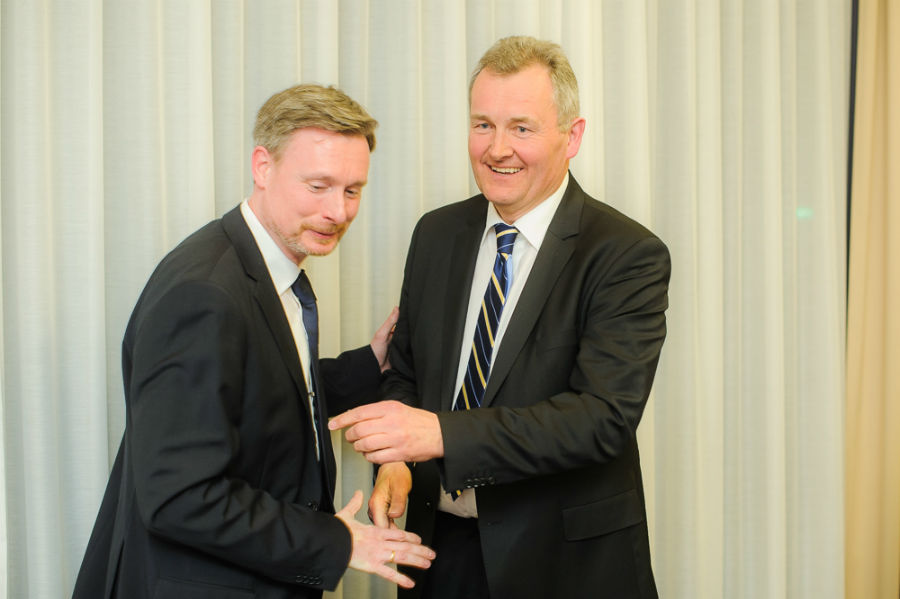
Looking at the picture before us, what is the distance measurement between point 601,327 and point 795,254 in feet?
4.95

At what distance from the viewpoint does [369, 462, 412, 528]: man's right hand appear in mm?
1854

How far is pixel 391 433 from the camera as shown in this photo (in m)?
1.62

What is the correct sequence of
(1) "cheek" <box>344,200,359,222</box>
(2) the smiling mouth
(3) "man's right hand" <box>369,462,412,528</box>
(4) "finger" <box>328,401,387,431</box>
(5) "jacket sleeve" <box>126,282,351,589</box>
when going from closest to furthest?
(5) "jacket sleeve" <box>126,282,351,589</box>, (4) "finger" <box>328,401,387,431</box>, (1) "cheek" <box>344,200,359,222</box>, (3) "man's right hand" <box>369,462,412,528</box>, (2) the smiling mouth

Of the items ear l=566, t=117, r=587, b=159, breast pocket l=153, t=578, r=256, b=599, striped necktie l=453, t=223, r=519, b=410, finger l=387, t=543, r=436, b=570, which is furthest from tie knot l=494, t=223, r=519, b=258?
breast pocket l=153, t=578, r=256, b=599

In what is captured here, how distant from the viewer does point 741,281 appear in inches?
118

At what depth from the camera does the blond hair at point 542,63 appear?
6.40 feet

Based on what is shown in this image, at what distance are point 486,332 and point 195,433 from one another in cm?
76

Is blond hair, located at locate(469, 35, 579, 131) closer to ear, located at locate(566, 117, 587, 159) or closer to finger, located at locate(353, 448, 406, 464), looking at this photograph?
ear, located at locate(566, 117, 587, 159)

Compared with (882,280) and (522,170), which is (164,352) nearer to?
(522,170)

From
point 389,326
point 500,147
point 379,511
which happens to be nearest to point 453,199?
point 389,326

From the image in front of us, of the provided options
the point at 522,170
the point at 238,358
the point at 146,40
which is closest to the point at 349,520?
the point at 238,358

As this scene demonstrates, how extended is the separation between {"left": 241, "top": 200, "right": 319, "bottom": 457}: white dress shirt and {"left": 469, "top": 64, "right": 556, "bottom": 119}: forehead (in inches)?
23.5

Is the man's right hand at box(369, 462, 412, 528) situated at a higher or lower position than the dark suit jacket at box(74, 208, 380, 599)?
lower

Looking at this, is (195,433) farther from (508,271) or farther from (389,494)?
(508,271)
